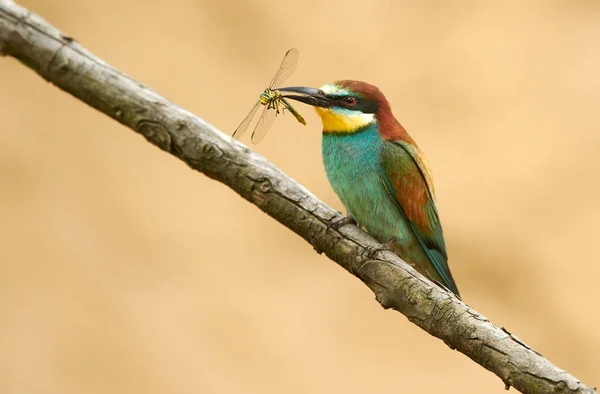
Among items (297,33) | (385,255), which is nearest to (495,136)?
(297,33)

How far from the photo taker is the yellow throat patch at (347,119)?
1.87 metres

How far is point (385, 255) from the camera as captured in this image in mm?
1502

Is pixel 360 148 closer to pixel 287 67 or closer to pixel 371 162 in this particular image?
pixel 371 162

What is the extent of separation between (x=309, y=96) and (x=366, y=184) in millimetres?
250

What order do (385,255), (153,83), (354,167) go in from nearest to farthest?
(385,255) → (354,167) → (153,83)

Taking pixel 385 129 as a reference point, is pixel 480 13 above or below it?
above

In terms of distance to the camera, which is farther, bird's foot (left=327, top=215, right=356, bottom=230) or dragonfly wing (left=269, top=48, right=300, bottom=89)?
dragonfly wing (left=269, top=48, right=300, bottom=89)

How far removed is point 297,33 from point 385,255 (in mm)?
1453

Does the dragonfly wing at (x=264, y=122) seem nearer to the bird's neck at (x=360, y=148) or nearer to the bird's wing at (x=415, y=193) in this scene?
the bird's neck at (x=360, y=148)

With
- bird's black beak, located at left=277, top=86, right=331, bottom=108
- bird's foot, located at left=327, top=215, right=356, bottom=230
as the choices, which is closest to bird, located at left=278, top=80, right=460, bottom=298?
bird's black beak, located at left=277, top=86, right=331, bottom=108

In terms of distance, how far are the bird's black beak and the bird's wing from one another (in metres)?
0.18

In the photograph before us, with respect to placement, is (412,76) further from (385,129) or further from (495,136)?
(385,129)

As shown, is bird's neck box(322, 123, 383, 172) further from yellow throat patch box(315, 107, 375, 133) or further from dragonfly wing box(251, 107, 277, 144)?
dragonfly wing box(251, 107, 277, 144)

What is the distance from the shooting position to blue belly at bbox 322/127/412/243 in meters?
1.87
